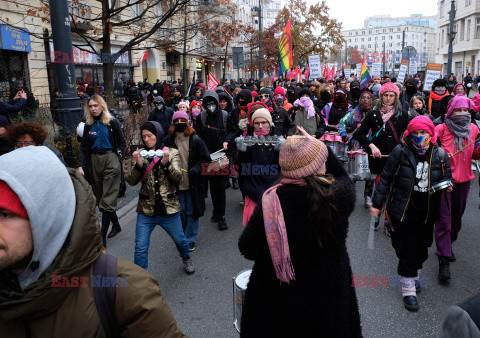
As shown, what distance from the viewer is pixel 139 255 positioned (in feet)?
13.3

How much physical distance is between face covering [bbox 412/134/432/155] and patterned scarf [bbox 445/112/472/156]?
126 centimetres

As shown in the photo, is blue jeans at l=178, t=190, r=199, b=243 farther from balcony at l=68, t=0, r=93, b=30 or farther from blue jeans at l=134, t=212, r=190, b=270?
balcony at l=68, t=0, r=93, b=30

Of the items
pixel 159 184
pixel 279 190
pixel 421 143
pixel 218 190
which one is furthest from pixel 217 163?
pixel 279 190

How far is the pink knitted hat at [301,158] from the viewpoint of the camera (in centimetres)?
222

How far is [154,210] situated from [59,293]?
2.78 metres

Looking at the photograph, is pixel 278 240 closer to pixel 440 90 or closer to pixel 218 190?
pixel 218 190

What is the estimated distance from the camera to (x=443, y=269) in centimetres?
430

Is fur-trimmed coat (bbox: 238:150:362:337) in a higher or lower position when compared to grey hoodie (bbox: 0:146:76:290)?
lower

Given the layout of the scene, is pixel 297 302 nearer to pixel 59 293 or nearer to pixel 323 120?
pixel 59 293

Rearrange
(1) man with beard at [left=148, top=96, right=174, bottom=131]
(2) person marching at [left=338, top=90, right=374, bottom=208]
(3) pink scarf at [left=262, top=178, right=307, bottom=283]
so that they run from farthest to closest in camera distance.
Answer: (1) man with beard at [left=148, top=96, right=174, bottom=131] < (2) person marching at [left=338, top=90, right=374, bottom=208] < (3) pink scarf at [left=262, top=178, right=307, bottom=283]

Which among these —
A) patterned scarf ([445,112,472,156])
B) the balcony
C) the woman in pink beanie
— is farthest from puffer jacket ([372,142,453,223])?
the balcony

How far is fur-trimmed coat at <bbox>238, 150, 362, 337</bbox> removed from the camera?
2148mm

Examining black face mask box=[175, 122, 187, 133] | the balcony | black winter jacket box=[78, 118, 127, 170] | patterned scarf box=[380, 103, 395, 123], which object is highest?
the balcony

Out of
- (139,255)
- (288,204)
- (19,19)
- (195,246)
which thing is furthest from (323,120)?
(19,19)
